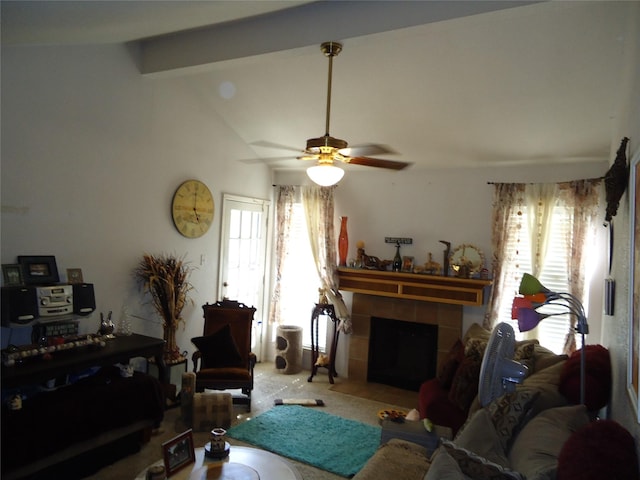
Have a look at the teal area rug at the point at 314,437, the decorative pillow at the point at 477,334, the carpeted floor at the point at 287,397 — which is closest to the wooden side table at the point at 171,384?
the carpeted floor at the point at 287,397

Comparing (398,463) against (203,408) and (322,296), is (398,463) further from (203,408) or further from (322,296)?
(322,296)

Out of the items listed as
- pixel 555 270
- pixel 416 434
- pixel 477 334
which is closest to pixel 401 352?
pixel 477 334

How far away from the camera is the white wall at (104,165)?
327 centimetres

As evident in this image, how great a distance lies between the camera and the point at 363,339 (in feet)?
17.5

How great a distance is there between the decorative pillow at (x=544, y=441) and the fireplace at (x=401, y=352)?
2846 mm

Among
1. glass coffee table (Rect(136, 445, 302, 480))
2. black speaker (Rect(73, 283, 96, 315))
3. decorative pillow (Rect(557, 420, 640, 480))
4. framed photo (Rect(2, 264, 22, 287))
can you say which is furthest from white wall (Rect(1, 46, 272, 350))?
decorative pillow (Rect(557, 420, 640, 480))

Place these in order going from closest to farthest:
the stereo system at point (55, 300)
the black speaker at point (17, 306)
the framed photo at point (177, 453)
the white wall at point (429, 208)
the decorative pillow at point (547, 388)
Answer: the framed photo at point (177, 453)
the decorative pillow at point (547, 388)
the black speaker at point (17, 306)
the stereo system at point (55, 300)
the white wall at point (429, 208)

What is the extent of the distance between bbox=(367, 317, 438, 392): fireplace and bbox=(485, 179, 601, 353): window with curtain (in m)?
0.79

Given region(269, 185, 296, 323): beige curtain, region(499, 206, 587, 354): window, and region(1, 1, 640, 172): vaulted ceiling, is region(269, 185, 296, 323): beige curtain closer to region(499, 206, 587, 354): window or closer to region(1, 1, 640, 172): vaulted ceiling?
region(1, 1, 640, 172): vaulted ceiling

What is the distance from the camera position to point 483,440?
6.56 feet

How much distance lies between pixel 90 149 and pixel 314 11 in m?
2.16

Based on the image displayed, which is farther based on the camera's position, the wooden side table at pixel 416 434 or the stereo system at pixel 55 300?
the stereo system at pixel 55 300

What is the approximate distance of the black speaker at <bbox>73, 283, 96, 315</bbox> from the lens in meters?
3.43

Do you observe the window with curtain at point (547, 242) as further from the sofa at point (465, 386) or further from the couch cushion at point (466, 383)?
the couch cushion at point (466, 383)
